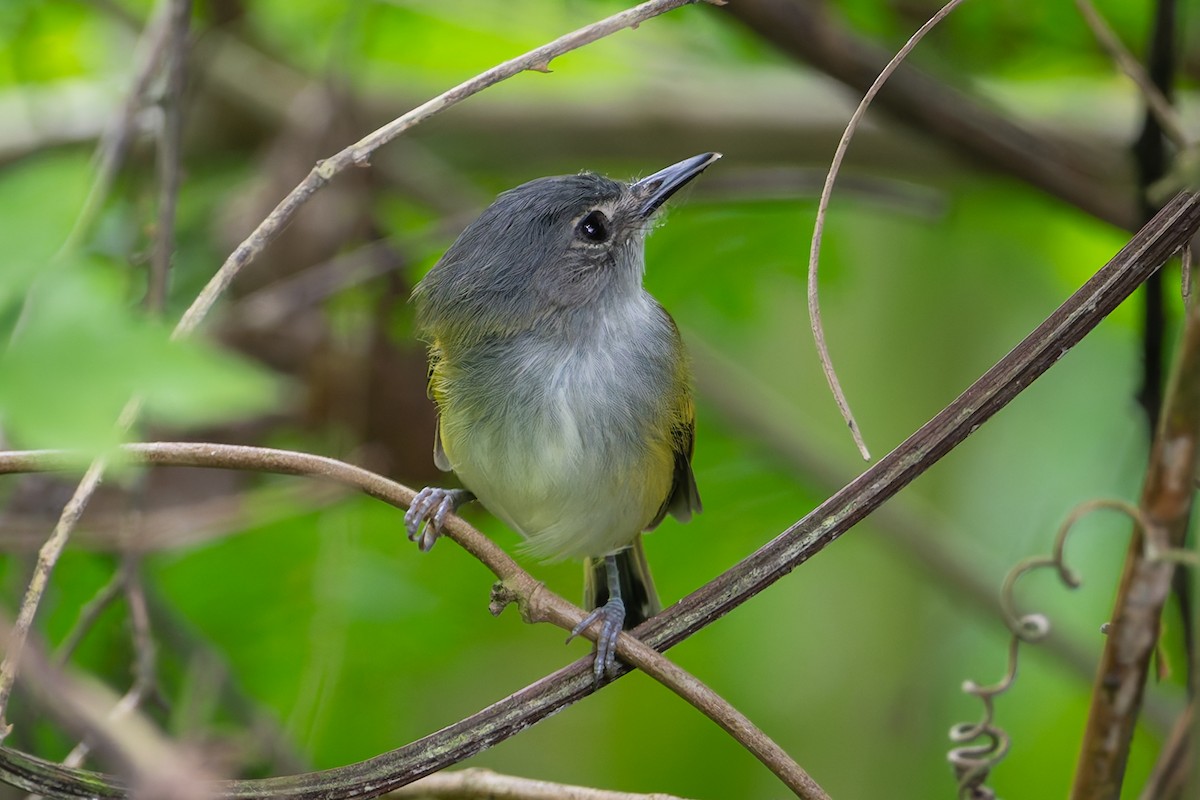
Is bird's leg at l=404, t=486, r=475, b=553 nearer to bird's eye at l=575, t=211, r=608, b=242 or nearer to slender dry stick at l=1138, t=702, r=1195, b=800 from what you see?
bird's eye at l=575, t=211, r=608, b=242

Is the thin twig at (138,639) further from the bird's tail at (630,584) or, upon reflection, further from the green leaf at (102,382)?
the green leaf at (102,382)

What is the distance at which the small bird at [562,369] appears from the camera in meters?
2.79

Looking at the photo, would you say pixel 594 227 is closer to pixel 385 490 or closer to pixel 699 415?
pixel 385 490

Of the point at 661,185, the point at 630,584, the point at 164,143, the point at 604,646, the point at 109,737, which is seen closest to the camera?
the point at 109,737

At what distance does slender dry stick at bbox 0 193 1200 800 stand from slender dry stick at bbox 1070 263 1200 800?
26 centimetres

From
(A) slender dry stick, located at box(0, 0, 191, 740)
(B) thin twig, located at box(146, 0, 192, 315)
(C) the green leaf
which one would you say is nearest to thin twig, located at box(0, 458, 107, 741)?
(A) slender dry stick, located at box(0, 0, 191, 740)

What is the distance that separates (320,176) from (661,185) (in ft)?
3.70

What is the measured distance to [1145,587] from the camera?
6.34 feet

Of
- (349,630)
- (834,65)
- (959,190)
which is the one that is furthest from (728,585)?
(959,190)

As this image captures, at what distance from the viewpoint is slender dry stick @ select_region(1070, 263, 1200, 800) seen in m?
1.90

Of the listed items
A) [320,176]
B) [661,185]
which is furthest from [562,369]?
[320,176]

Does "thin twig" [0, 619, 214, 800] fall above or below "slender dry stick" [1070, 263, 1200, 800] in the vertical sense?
below

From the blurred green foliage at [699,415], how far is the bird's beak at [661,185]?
0.92 meters

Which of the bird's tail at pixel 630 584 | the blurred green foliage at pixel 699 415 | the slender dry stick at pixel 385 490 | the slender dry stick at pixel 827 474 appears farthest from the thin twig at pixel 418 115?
the slender dry stick at pixel 827 474
